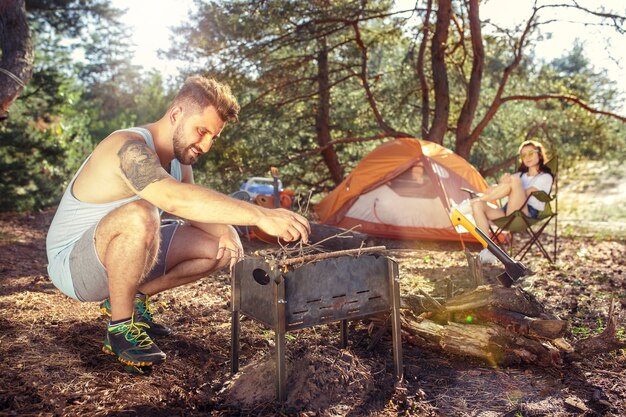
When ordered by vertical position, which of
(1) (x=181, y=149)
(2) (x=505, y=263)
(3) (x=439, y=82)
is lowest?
(2) (x=505, y=263)

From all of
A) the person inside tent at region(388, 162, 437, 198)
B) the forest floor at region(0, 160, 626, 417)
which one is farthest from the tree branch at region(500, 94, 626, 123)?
the forest floor at region(0, 160, 626, 417)

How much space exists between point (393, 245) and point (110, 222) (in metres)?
5.25

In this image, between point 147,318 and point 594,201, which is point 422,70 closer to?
point 147,318

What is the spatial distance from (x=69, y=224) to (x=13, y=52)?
3169 millimetres

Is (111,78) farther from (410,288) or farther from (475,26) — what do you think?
(410,288)

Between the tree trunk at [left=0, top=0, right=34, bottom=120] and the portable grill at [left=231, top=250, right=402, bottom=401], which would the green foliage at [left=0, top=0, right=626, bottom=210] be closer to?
the tree trunk at [left=0, top=0, right=34, bottom=120]

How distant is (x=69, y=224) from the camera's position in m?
2.80

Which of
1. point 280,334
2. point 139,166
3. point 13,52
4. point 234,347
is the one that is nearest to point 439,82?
point 13,52

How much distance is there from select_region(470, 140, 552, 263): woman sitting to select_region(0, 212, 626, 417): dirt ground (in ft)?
7.15

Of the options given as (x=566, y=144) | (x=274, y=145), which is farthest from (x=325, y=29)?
(x=566, y=144)

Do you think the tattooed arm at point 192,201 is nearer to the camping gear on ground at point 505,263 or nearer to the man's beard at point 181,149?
the man's beard at point 181,149

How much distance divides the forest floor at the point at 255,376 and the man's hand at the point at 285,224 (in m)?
0.71

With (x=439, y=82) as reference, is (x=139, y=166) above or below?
below

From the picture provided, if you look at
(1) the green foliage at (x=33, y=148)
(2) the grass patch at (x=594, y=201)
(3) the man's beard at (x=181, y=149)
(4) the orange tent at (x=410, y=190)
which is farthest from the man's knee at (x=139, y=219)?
(2) the grass patch at (x=594, y=201)
